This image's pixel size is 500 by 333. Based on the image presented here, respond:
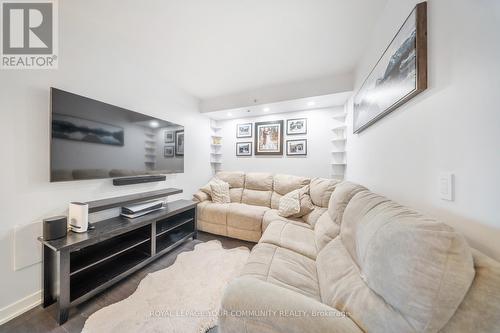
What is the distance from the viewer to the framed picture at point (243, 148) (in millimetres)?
3581

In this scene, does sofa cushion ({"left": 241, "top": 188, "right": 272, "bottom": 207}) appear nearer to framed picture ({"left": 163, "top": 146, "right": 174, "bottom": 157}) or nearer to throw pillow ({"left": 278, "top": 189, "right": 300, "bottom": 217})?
throw pillow ({"left": 278, "top": 189, "right": 300, "bottom": 217})

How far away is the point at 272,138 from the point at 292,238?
215cm

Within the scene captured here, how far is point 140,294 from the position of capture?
1.48 meters

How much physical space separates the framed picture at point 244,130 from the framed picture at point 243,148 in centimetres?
17

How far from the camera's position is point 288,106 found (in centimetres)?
304

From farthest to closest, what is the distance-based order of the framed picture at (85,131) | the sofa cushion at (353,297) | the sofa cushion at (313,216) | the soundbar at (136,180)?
the sofa cushion at (313,216), the soundbar at (136,180), the framed picture at (85,131), the sofa cushion at (353,297)

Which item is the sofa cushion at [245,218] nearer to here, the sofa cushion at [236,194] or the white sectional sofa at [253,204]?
the white sectional sofa at [253,204]

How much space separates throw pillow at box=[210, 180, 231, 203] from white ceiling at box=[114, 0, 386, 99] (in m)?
1.78

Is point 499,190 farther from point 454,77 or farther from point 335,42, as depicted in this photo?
point 335,42

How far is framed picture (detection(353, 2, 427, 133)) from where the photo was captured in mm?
888

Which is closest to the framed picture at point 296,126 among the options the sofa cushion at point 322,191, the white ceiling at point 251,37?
the white ceiling at point 251,37

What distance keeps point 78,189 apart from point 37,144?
19.0 inches

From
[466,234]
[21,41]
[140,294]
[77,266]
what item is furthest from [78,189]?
[466,234]

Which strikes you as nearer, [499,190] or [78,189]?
[499,190]
